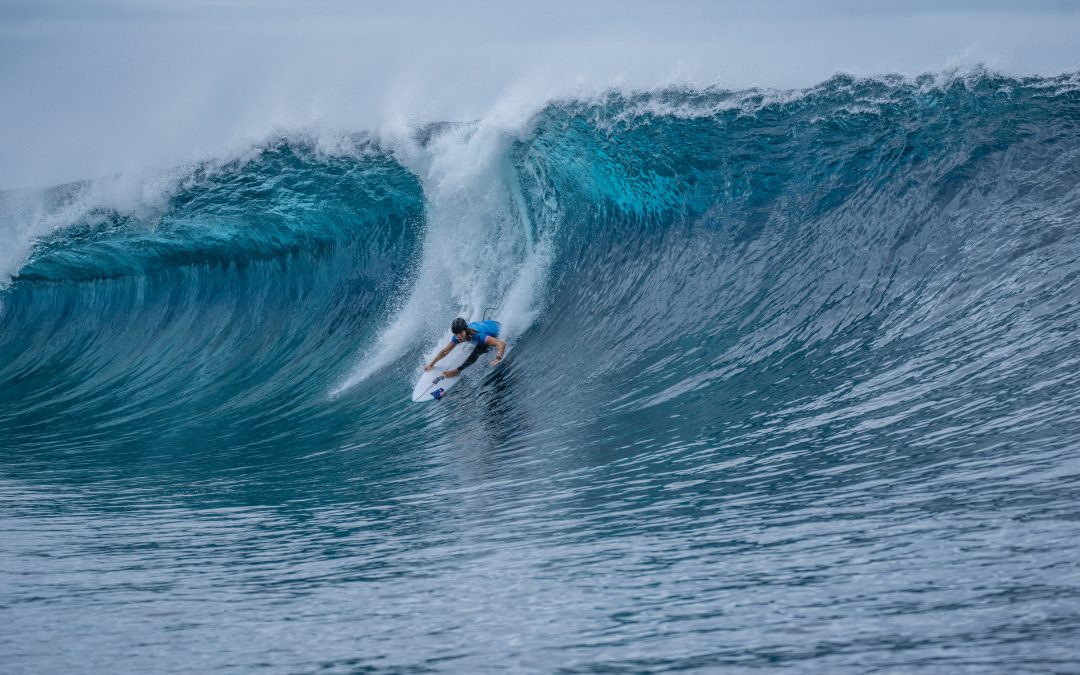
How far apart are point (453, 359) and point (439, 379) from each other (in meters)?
0.31

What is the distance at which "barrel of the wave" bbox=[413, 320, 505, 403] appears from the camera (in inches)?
322

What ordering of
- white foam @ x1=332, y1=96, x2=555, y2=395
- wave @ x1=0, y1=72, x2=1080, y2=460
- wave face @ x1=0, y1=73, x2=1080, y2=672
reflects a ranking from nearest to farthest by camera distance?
wave face @ x1=0, y1=73, x2=1080, y2=672 < wave @ x1=0, y1=72, x2=1080, y2=460 < white foam @ x1=332, y1=96, x2=555, y2=395

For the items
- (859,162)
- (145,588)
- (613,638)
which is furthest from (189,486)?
(859,162)

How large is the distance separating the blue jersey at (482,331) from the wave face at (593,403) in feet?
1.12

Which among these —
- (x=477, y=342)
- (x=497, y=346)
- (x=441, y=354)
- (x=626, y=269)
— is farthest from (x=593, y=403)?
(x=626, y=269)

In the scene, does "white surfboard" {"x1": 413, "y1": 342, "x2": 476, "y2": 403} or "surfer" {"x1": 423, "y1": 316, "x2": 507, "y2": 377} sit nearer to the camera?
"white surfboard" {"x1": 413, "y1": 342, "x2": 476, "y2": 403}

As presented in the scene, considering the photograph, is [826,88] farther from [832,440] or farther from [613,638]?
[613,638]

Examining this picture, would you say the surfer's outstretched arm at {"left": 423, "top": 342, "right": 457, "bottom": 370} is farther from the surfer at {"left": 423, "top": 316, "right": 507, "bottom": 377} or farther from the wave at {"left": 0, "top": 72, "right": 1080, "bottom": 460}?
the wave at {"left": 0, "top": 72, "right": 1080, "bottom": 460}

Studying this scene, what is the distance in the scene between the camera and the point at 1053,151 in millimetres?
7676

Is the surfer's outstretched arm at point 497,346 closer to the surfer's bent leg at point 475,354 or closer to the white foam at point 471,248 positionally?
the surfer's bent leg at point 475,354

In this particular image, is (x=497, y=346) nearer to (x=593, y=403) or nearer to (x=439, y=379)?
(x=439, y=379)

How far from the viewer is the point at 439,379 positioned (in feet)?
27.1

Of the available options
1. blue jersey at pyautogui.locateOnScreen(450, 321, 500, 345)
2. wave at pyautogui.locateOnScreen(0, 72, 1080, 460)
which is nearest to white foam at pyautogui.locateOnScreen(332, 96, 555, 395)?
wave at pyautogui.locateOnScreen(0, 72, 1080, 460)

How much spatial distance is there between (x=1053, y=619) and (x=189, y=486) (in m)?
5.24
